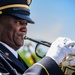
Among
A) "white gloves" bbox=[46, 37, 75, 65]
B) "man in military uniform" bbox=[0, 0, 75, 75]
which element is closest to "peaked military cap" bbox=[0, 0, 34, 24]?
"man in military uniform" bbox=[0, 0, 75, 75]

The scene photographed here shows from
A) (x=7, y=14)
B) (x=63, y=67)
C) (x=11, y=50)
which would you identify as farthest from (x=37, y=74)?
(x=7, y=14)

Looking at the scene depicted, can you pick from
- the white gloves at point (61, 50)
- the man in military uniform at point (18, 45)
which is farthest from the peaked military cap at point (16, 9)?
the white gloves at point (61, 50)

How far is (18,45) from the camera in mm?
2498

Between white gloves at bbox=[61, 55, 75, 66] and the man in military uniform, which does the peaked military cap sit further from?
white gloves at bbox=[61, 55, 75, 66]

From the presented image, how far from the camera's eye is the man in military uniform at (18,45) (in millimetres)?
2035

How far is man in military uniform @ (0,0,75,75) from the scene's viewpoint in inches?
80.1

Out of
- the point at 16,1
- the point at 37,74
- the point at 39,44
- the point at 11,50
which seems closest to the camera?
the point at 37,74

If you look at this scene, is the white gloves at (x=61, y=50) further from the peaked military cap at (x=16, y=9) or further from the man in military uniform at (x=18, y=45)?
the peaked military cap at (x=16, y=9)

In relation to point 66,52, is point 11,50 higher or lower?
lower

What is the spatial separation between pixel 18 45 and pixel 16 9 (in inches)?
12.7

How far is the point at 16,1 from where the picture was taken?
8.86 ft

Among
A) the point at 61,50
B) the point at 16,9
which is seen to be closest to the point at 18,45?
the point at 16,9

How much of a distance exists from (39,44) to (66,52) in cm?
101

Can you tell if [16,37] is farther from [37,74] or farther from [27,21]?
[37,74]
